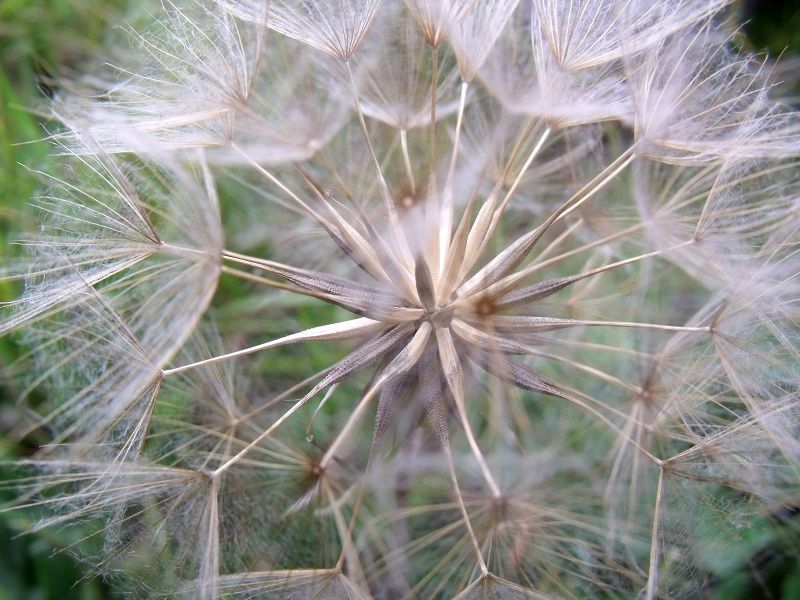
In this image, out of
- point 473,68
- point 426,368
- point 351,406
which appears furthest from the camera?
point 351,406

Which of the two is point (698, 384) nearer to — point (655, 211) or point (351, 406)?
point (655, 211)

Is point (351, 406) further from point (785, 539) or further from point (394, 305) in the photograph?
point (785, 539)

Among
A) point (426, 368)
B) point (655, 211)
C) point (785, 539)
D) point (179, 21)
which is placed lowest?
point (785, 539)

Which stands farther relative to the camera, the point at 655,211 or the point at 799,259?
the point at 655,211

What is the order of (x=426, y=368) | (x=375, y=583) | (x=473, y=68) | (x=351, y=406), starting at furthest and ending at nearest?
1. (x=351, y=406)
2. (x=375, y=583)
3. (x=473, y=68)
4. (x=426, y=368)

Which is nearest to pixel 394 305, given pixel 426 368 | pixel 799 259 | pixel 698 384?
pixel 426 368

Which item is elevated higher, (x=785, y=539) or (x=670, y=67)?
(x=670, y=67)
